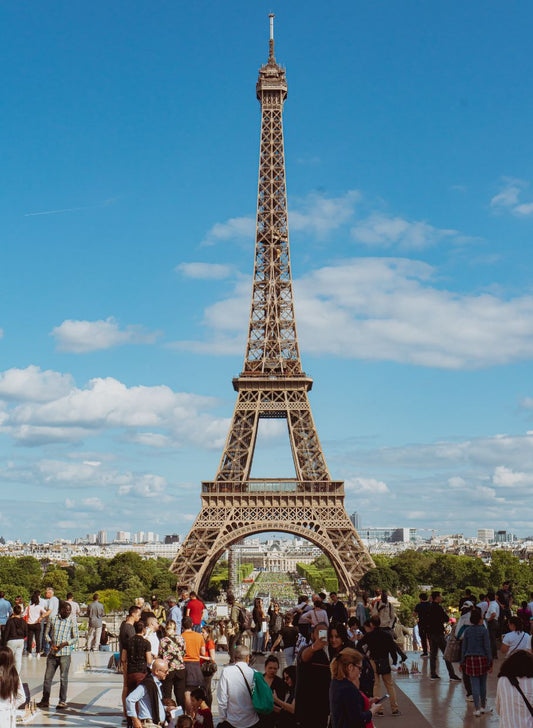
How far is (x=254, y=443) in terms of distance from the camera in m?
55.8

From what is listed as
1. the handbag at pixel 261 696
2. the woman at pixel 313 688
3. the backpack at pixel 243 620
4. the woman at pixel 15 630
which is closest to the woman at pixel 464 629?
the woman at pixel 313 688

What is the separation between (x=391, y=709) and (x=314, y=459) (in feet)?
134

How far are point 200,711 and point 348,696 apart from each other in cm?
273

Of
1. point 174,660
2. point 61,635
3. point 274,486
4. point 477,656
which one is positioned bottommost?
point 477,656

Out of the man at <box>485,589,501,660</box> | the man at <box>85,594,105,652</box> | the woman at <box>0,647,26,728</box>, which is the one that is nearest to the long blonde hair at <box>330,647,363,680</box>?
the woman at <box>0,647,26,728</box>

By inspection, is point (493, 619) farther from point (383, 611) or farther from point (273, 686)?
point (273, 686)

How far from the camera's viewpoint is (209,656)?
12.9 meters

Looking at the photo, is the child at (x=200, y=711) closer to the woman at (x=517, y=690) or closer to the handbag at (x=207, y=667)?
the handbag at (x=207, y=667)

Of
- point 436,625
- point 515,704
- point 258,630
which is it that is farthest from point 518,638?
point 258,630

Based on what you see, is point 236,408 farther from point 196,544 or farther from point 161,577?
point 161,577

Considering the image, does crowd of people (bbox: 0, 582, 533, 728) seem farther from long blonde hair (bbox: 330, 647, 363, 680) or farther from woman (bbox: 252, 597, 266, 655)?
woman (bbox: 252, 597, 266, 655)

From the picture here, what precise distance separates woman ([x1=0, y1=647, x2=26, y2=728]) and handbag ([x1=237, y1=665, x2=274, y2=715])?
105 inches

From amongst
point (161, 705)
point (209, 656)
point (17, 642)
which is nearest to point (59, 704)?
point (17, 642)

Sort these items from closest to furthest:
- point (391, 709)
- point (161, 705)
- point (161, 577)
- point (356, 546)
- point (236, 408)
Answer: point (161, 705)
point (391, 709)
point (356, 546)
point (236, 408)
point (161, 577)
